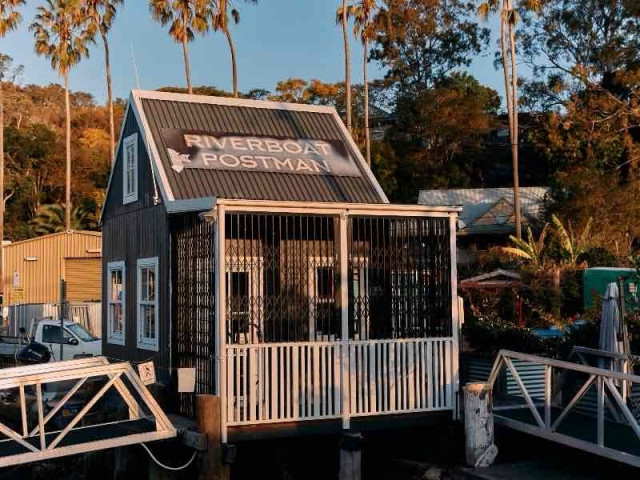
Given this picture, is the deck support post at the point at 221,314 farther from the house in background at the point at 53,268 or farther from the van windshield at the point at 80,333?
the house in background at the point at 53,268

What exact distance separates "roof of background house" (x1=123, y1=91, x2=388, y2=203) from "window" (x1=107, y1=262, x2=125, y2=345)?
9.03 feet

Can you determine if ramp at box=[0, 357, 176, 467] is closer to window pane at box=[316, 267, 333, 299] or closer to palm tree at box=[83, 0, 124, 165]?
window pane at box=[316, 267, 333, 299]

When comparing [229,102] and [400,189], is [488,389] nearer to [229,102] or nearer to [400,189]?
[229,102]

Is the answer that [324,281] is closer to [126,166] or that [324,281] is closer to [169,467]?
[169,467]

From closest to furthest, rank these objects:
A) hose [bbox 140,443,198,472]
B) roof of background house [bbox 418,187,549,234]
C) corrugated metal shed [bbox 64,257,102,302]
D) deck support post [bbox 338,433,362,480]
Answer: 1. deck support post [bbox 338,433,362,480]
2. hose [bbox 140,443,198,472]
3. corrugated metal shed [bbox 64,257,102,302]
4. roof of background house [bbox 418,187,549,234]

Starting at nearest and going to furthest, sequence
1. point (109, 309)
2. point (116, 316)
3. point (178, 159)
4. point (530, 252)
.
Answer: point (178, 159)
point (116, 316)
point (109, 309)
point (530, 252)

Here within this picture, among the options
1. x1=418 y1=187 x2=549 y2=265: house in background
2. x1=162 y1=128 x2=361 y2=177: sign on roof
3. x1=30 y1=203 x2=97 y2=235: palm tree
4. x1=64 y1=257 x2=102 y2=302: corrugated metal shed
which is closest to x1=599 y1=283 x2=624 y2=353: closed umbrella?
x1=162 y1=128 x2=361 y2=177: sign on roof

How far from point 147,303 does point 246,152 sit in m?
3.14

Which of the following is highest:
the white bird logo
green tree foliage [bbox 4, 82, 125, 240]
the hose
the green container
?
green tree foliage [bbox 4, 82, 125, 240]

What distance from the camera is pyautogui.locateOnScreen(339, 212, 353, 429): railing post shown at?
42.7ft

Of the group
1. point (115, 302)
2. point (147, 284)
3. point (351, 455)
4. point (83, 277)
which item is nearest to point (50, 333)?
point (115, 302)

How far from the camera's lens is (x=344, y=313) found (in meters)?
13.1

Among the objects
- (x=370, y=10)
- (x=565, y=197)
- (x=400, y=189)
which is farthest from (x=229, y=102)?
(x=400, y=189)

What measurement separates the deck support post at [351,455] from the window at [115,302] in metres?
6.66
